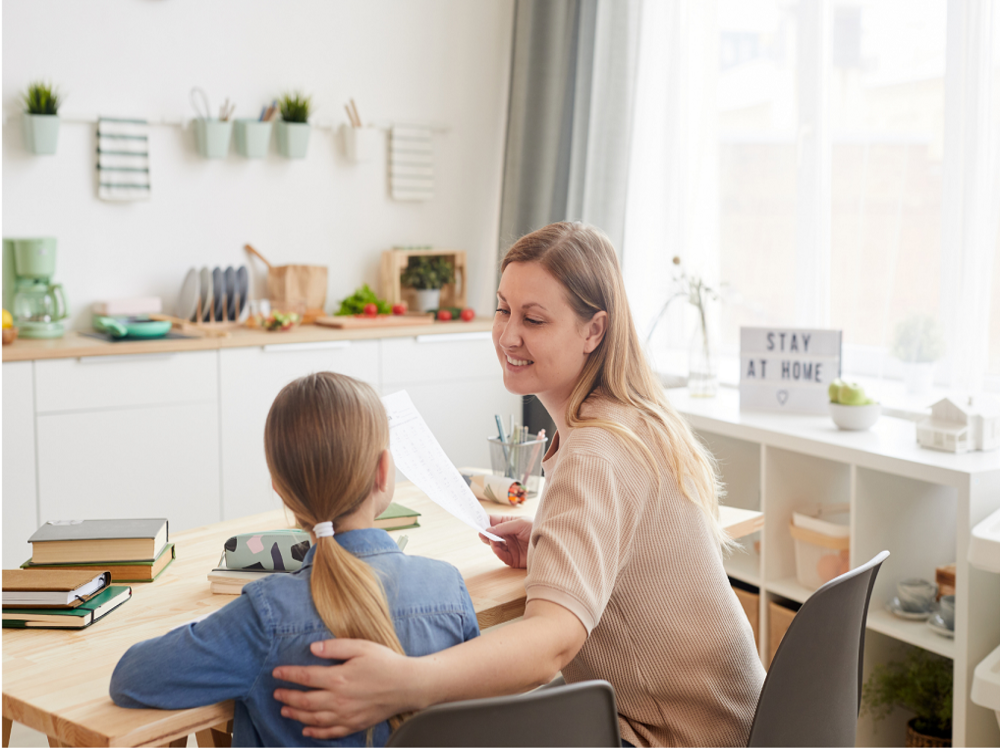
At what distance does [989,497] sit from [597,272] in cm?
125

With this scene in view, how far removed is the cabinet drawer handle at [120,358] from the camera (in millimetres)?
2926

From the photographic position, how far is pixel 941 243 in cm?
282

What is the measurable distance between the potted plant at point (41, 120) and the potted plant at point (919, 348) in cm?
282

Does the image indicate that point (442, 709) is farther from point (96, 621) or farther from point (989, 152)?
point (989, 152)

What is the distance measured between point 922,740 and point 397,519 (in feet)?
4.97

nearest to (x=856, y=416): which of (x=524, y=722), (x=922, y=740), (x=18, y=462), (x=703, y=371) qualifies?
(x=703, y=371)

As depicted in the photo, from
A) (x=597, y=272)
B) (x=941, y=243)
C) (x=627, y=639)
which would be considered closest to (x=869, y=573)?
(x=627, y=639)

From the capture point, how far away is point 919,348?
114 inches

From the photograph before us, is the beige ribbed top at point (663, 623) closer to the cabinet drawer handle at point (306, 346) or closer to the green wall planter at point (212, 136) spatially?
the cabinet drawer handle at point (306, 346)

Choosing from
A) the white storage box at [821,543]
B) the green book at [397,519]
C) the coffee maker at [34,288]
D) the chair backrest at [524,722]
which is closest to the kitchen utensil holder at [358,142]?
the coffee maker at [34,288]

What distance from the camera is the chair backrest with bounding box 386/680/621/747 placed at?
0.96 metres

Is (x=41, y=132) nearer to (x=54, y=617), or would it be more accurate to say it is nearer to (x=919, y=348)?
(x=54, y=617)

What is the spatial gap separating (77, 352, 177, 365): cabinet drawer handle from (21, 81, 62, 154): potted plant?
80 centimetres

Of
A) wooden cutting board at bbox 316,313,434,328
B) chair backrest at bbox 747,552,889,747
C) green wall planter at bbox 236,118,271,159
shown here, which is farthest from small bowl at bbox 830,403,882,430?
green wall planter at bbox 236,118,271,159
